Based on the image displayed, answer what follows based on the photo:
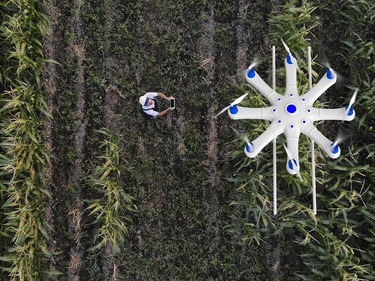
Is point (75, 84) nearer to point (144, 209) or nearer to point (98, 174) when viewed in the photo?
point (98, 174)

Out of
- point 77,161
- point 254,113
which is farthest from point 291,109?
point 77,161

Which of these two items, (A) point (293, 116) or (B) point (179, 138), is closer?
(A) point (293, 116)

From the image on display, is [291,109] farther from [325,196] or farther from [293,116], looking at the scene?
[325,196]

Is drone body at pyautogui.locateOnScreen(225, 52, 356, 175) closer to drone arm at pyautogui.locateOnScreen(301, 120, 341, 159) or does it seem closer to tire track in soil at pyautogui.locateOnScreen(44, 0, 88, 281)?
drone arm at pyautogui.locateOnScreen(301, 120, 341, 159)

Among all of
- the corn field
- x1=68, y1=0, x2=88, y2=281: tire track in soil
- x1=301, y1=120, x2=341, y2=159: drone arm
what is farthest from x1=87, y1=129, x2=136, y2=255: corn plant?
x1=301, y1=120, x2=341, y2=159: drone arm

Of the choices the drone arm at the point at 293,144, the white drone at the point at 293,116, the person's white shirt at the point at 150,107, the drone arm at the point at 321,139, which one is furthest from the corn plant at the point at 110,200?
the drone arm at the point at 321,139

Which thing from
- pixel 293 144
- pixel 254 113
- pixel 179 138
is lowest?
pixel 179 138
